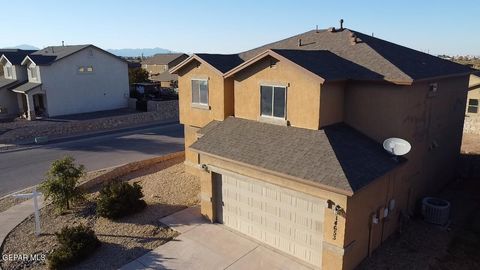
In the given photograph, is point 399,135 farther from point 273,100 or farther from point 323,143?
point 273,100

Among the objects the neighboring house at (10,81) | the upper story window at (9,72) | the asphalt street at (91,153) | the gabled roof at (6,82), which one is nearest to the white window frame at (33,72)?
the neighboring house at (10,81)

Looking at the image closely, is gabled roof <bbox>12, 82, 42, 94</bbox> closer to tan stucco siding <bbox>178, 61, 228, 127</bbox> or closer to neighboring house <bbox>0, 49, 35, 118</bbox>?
neighboring house <bbox>0, 49, 35, 118</bbox>

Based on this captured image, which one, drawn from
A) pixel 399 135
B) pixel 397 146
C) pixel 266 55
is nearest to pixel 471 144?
pixel 399 135

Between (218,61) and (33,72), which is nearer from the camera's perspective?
(218,61)

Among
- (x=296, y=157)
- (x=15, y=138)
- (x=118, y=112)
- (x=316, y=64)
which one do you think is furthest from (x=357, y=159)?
(x=118, y=112)

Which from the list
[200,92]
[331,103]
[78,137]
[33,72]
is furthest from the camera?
[33,72]

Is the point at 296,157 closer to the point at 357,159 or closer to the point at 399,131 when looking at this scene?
the point at 357,159
